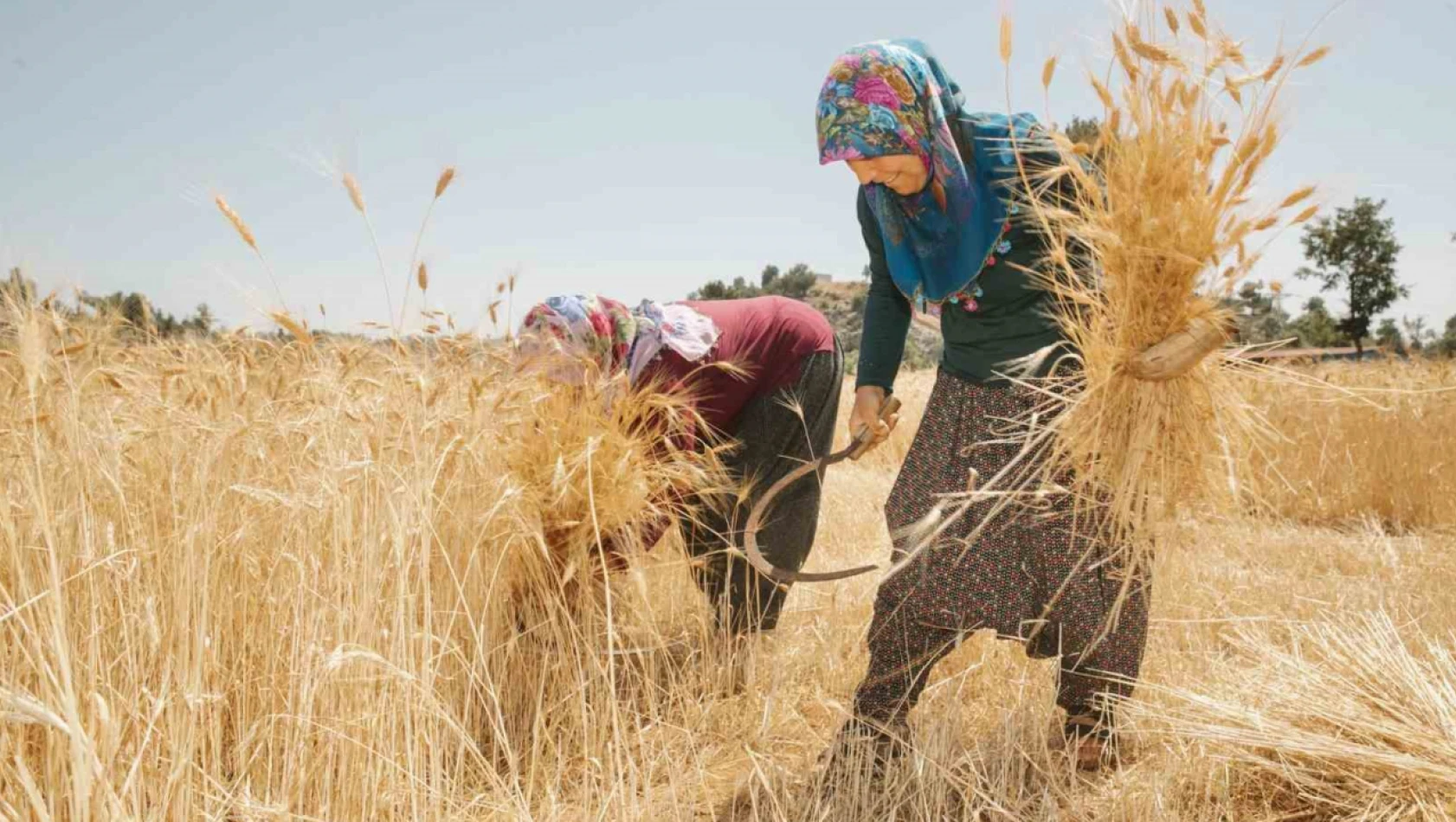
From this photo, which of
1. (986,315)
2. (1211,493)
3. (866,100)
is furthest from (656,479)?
(1211,493)

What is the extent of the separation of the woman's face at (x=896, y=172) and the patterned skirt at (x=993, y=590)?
47 centimetres

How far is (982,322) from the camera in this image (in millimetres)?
1964

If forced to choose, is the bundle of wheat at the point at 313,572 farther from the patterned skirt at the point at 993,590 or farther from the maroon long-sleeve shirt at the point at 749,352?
the patterned skirt at the point at 993,590

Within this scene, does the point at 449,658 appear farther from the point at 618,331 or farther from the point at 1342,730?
the point at 1342,730

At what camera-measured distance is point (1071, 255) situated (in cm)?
171

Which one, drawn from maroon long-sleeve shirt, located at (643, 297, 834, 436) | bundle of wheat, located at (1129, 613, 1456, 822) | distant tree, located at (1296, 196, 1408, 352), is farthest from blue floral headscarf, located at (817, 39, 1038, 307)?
distant tree, located at (1296, 196, 1408, 352)

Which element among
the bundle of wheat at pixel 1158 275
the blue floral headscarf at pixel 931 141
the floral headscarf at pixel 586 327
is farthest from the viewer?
the floral headscarf at pixel 586 327

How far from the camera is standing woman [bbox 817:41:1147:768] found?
6.11 feet

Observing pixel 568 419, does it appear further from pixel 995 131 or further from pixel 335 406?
pixel 995 131

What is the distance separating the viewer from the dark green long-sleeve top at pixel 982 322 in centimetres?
190

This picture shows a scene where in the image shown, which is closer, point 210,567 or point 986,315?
point 210,567

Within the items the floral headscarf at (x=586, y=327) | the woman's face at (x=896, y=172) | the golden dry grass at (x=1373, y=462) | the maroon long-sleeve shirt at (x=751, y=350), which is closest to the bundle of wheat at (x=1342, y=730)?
the woman's face at (x=896, y=172)

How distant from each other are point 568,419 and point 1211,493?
1366 millimetres

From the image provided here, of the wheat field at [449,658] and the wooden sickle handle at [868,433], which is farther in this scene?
the wooden sickle handle at [868,433]
